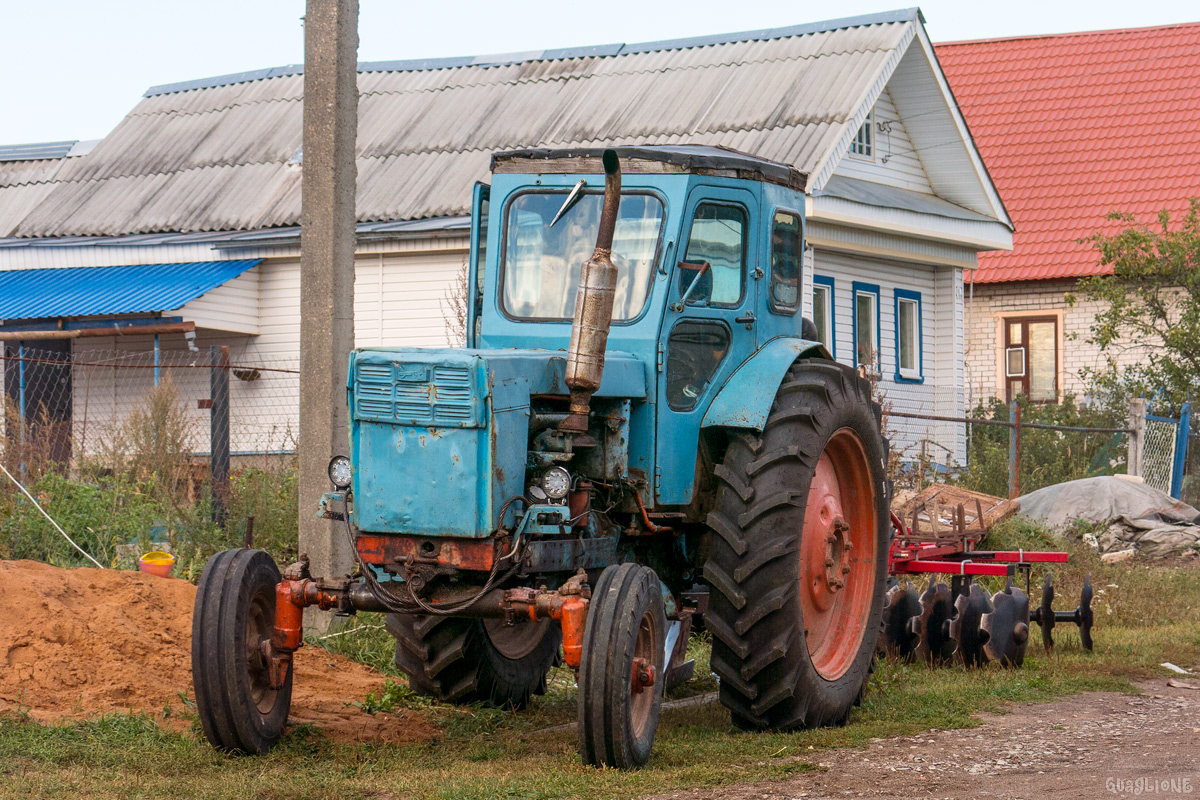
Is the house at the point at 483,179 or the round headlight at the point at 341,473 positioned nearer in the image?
the round headlight at the point at 341,473

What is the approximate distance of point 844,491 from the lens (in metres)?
7.83

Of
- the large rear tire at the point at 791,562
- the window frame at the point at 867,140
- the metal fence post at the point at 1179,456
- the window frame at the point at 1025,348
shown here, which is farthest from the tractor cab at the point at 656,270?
the window frame at the point at 1025,348

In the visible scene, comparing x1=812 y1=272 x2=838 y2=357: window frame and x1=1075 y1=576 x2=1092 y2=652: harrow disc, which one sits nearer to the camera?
x1=1075 y1=576 x2=1092 y2=652: harrow disc

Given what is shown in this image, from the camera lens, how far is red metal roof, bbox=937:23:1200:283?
972 inches

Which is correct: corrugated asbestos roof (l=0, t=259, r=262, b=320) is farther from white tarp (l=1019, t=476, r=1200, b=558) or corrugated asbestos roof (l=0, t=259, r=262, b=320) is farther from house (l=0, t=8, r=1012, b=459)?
white tarp (l=1019, t=476, r=1200, b=558)

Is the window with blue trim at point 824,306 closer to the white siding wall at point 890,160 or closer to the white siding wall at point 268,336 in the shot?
the white siding wall at point 890,160

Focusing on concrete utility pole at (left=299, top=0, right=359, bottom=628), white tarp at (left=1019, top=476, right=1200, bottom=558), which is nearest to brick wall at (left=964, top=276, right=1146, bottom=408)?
white tarp at (left=1019, top=476, right=1200, bottom=558)

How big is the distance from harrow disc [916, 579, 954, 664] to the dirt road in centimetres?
159

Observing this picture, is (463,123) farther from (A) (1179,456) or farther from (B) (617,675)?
(B) (617,675)

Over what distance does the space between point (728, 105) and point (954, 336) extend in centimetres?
521

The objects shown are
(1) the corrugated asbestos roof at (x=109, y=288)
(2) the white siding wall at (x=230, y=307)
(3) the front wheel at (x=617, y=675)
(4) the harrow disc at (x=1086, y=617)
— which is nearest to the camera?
(3) the front wheel at (x=617, y=675)

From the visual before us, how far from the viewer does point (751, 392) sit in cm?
684

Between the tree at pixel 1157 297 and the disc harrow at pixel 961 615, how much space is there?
37.2 feet

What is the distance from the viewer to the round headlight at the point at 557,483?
6.04 meters
